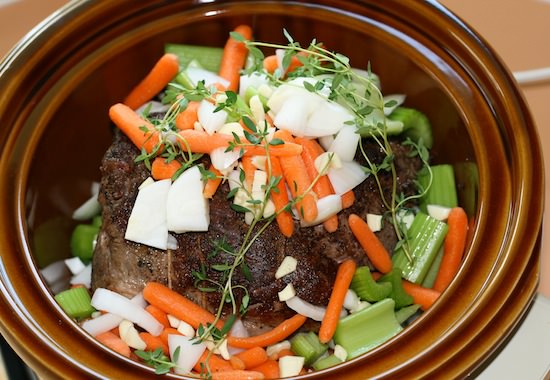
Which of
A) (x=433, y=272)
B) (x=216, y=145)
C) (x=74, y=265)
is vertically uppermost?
(x=216, y=145)

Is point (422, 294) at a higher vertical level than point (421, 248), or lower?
lower

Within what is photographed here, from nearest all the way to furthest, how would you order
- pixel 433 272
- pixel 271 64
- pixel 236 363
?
pixel 236 363 < pixel 433 272 < pixel 271 64

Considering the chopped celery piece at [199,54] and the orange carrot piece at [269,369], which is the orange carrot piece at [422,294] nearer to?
the orange carrot piece at [269,369]

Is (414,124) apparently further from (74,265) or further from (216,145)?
(74,265)

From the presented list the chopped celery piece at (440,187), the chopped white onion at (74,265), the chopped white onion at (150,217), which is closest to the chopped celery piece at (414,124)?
the chopped celery piece at (440,187)

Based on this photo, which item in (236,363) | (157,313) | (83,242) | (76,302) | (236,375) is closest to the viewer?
(236,375)

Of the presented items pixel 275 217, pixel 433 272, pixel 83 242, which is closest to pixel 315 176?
pixel 275 217

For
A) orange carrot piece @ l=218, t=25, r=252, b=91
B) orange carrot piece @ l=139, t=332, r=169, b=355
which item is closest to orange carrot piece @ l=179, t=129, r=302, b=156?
orange carrot piece @ l=218, t=25, r=252, b=91
